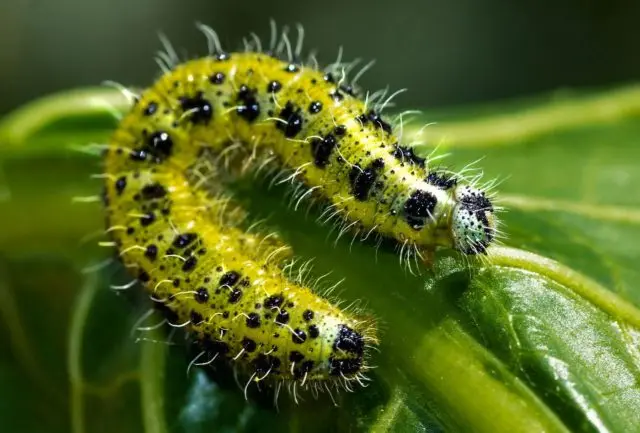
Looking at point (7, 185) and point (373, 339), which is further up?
point (373, 339)

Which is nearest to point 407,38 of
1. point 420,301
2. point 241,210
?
point 241,210

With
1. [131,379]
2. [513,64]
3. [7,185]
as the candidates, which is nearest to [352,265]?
[131,379]

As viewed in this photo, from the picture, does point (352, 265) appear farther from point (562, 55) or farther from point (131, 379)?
point (562, 55)

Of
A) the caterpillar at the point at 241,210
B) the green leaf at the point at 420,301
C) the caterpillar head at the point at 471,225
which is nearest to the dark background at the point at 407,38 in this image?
the green leaf at the point at 420,301

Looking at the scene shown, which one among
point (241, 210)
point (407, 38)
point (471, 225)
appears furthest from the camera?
point (407, 38)

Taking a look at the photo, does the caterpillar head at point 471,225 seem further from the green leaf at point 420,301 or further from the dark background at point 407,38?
the dark background at point 407,38

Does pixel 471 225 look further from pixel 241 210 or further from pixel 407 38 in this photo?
pixel 407 38

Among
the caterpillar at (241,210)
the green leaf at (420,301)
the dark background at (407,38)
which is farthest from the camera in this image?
the dark background at (407,38)
